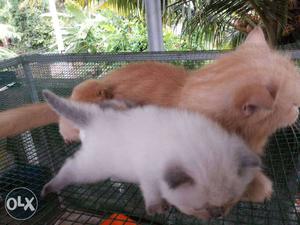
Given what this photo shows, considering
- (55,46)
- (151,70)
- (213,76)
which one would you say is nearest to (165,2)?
(151,70)

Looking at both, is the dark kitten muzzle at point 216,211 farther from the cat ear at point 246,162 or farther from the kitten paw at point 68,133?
the kitten paw at point 68,133

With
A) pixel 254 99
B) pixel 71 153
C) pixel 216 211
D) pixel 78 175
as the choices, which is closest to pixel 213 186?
pixel 216 211

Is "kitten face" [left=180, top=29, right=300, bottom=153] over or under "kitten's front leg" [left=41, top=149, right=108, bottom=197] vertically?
over

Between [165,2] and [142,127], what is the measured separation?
2.31 metres

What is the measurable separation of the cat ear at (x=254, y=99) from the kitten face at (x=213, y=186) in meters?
0.11

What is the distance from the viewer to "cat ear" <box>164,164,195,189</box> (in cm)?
62

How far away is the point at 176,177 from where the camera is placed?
0.62 m

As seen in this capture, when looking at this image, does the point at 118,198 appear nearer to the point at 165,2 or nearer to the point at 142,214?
the point at 142,214

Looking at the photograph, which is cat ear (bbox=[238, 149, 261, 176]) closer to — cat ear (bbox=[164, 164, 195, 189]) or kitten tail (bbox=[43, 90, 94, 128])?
cat ear (bbox=[164, 164, 195, 189])

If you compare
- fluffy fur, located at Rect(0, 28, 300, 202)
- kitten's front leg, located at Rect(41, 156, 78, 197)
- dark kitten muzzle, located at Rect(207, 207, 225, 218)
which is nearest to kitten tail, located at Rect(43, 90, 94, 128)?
kitten's front leg, located at Rect(41, 156, 78, 197)

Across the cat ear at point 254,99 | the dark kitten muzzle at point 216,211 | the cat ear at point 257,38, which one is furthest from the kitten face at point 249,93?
the dark kitten muzzle at point 216,211

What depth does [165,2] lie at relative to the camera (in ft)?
9.25

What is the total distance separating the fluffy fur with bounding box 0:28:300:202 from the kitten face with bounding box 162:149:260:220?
12 centimetres

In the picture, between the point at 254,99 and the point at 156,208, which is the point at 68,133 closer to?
the point at 156,208
